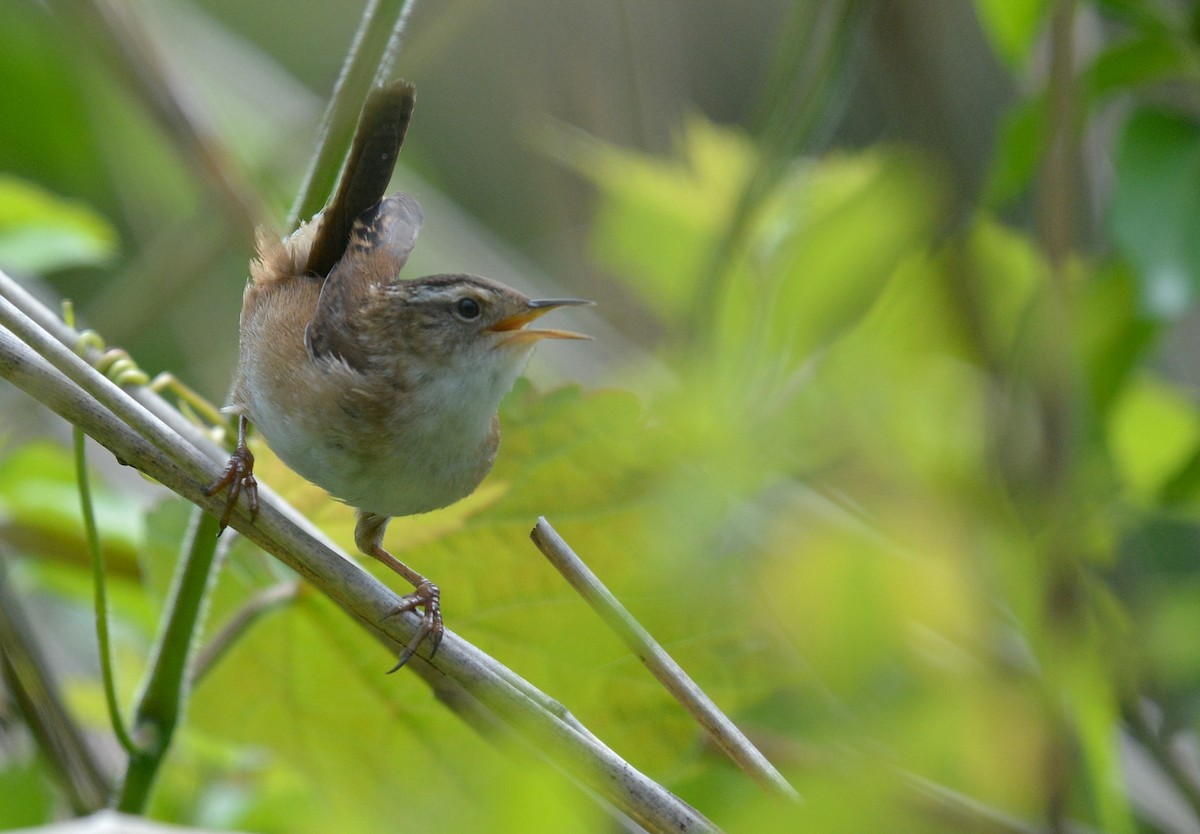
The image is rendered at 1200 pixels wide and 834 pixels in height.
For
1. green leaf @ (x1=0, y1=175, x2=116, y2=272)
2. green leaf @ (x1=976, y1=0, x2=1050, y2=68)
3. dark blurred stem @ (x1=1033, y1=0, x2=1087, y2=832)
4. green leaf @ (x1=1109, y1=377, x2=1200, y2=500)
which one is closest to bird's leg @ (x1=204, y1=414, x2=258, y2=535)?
green leaf @ (x1=0, y1=175, x2=116, y2=272)

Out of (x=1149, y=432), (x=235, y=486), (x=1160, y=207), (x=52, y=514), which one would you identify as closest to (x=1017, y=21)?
(x=1160, y=207)

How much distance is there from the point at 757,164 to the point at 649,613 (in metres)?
0.95

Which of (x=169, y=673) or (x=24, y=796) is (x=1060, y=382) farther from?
(x=24, y=796)

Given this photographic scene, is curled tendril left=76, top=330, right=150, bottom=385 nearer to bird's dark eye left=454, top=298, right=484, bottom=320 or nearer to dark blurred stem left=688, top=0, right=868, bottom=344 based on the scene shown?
bird's dark eye left=454, top=298, right=484, bottom=320

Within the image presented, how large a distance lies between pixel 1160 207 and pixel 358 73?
1510 mm

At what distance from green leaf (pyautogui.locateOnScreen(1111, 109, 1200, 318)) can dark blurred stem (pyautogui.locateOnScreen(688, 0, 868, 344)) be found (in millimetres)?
546

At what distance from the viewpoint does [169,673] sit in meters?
1.58

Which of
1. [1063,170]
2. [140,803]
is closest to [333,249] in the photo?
[140,803]

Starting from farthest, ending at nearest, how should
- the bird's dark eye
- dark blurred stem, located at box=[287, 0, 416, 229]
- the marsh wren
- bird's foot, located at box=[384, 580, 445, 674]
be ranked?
the bird's dark eye < the marsh wren < bird's foot, located at box=[384, 580, 445, 674] < dark blurred stem, located at box=[287, 0, 416, 229]

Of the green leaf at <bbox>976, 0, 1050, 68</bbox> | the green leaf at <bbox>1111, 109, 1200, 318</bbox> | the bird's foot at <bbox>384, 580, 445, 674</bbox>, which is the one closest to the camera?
the bird's foot at <bbox>384, 580, 445, 674</bbox>

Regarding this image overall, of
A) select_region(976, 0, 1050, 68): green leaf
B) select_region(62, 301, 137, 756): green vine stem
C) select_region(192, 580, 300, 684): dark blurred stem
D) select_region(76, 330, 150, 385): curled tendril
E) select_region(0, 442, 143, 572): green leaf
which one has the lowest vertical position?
select_region(0, 442, 143, 572): green leaf

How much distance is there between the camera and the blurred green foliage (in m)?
1.70

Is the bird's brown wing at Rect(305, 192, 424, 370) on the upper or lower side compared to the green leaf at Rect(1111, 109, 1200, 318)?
lower

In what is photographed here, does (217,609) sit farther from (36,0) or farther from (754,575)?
(36,0)
